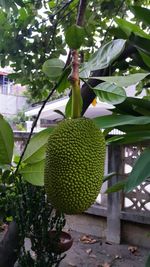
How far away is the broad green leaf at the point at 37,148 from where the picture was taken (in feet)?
2.47

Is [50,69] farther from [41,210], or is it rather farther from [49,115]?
[49,115]

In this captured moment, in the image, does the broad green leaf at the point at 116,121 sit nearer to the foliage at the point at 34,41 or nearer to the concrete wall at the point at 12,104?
the foliage at the point at 34,41

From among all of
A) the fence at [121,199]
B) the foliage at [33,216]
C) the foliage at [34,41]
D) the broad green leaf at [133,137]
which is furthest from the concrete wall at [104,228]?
the broad green leaf at [133,137]

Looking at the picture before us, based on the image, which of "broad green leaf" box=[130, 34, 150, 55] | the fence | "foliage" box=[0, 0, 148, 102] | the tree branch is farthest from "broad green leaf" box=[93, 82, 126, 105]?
the fence

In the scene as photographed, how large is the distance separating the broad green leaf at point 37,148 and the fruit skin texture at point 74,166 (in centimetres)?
18

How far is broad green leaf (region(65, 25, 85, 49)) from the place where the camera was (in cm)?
50

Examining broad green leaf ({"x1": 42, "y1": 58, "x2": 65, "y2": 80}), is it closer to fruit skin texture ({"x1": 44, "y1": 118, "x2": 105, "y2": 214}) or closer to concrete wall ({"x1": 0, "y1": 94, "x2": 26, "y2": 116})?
fruit skin texture ({"x1": 44, "y1": 118, "x2": 105, "y2": 214})

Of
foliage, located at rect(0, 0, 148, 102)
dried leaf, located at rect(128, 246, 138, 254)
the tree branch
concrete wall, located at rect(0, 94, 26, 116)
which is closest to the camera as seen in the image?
the tree branch

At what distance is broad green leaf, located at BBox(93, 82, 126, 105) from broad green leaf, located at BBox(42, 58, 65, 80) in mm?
98

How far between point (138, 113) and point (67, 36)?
0.39 m

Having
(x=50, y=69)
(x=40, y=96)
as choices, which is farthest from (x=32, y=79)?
(x=50, y=69)

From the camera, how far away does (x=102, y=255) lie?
8.50 ft

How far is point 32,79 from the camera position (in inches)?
71.6

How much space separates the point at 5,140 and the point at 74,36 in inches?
11.5
